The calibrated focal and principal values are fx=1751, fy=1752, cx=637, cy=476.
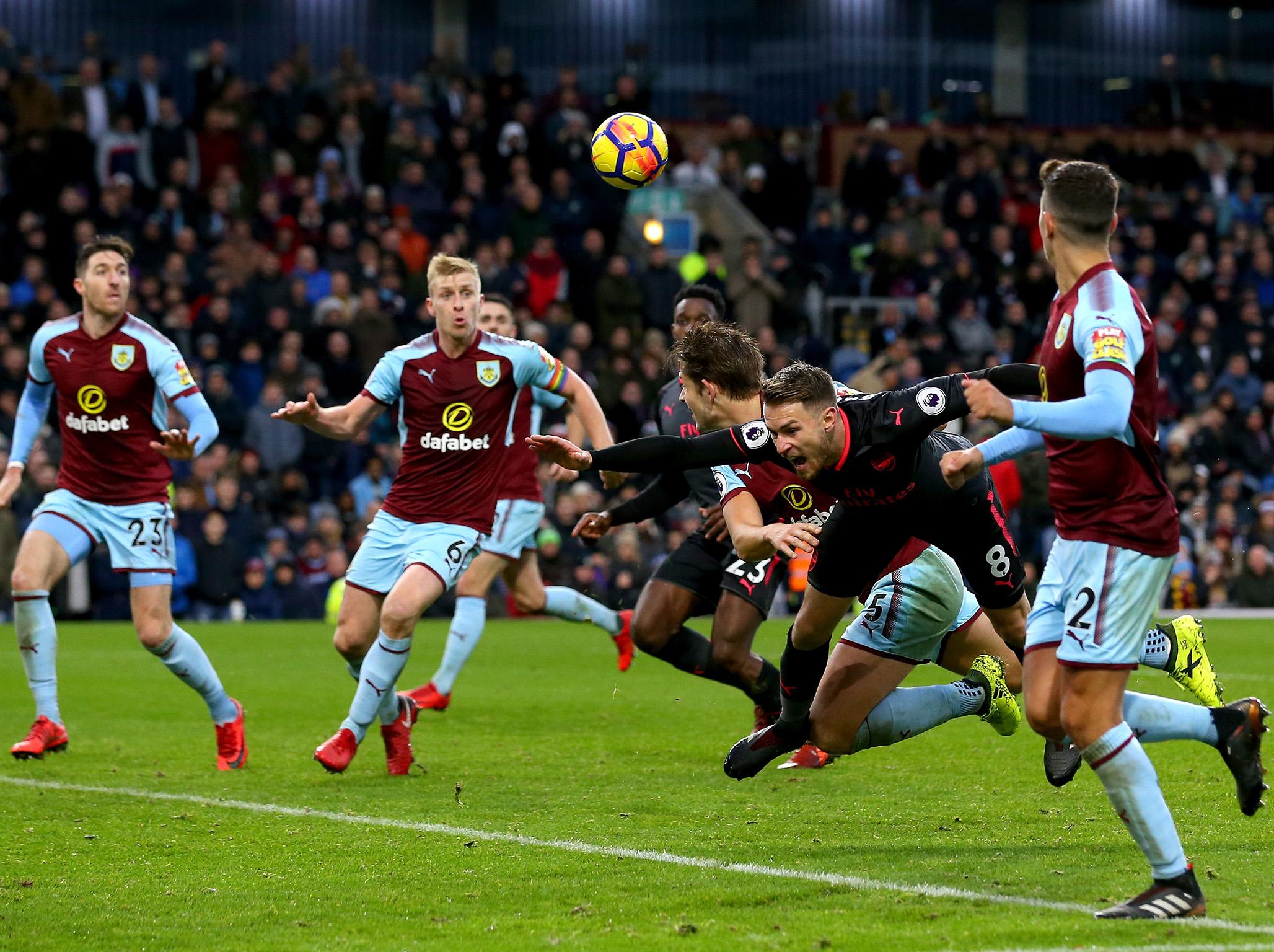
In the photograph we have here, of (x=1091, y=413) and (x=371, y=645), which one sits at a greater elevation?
(x=1091, y=413)

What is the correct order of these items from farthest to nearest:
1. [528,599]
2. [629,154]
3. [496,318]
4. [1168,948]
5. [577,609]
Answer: [577,609]
[528,599]
[496,318]
[629,154]
[1168,948]

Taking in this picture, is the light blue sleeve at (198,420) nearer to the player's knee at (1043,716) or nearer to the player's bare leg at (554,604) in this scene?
the player's bare leg at (554,604)

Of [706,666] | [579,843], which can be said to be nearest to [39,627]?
[706,666]

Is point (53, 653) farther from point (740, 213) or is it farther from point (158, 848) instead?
point (740, 213)

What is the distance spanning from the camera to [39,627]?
→ 9.28m

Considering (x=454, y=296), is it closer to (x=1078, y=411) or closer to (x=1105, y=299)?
(x=1105, y=299)

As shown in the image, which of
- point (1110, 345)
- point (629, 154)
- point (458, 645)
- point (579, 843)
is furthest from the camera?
point (458, 645)

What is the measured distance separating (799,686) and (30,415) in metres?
4.74

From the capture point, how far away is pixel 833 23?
2956 centimetres

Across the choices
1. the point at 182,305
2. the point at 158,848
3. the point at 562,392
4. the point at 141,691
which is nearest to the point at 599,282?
the point at 182,305

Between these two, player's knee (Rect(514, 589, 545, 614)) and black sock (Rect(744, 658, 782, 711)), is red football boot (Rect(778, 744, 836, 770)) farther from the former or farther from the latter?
player's knee (Rect(514, 589, 545, 614))

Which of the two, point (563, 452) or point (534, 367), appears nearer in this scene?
point (563, 452)

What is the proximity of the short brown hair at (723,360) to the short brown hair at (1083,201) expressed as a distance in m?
2.23

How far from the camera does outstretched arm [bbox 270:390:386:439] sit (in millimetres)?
8156
